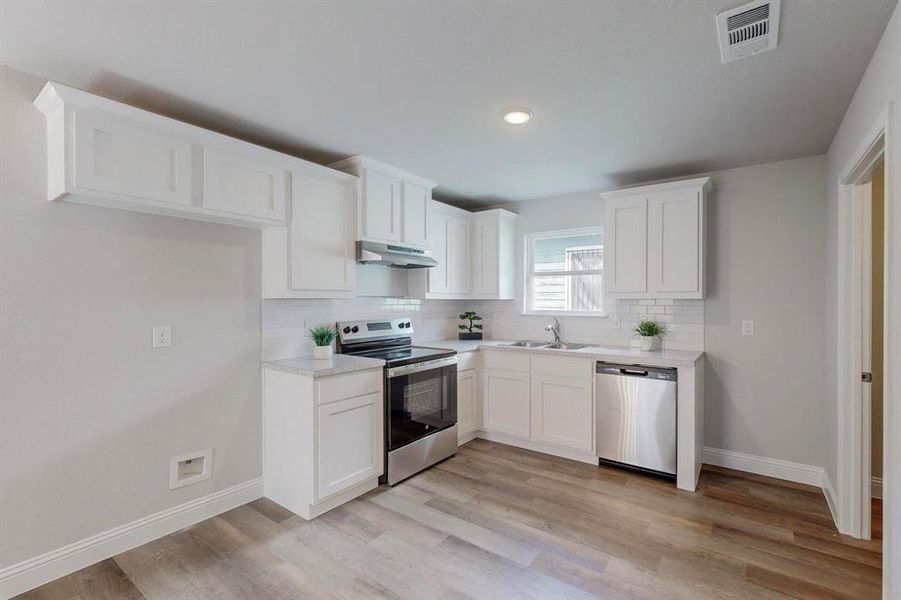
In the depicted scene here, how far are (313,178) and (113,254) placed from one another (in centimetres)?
126

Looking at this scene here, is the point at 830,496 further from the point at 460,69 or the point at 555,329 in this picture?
the point at 460,69

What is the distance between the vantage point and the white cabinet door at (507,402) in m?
3.87

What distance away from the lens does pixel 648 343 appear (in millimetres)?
3631

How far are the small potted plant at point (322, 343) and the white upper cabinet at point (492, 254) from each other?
6.08ft

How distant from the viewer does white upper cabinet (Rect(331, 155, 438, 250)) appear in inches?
128

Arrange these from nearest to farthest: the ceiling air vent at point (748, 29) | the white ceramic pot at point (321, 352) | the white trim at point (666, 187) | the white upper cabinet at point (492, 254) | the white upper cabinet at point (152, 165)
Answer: the ceiling air vent at point (748, 29)
the white upper cabinet at point (152, 165)
the white ceramic pot at point (321, 352)
the white trim at point (666, 187)
the white upper cabinet at point (492, 254)

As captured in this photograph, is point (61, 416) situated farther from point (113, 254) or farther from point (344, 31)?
point (344, 31)

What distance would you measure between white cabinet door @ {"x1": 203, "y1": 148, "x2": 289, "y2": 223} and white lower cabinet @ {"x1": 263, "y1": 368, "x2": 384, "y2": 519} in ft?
3.54

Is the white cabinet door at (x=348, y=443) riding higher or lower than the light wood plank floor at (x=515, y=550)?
higher

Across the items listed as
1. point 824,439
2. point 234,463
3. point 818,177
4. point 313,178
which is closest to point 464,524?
point 234,463

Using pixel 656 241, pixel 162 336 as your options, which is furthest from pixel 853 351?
pixel 162 336

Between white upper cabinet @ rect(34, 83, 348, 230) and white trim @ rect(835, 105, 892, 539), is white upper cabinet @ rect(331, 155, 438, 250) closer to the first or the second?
white upper cabinet @ rect(34, 83, 348, 230)

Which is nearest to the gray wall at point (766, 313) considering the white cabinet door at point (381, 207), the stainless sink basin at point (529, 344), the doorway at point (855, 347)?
the doorway at point (855, 347)

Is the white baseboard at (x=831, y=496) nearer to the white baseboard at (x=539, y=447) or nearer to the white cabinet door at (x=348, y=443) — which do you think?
the white baseboard at (x=539, y=447)
